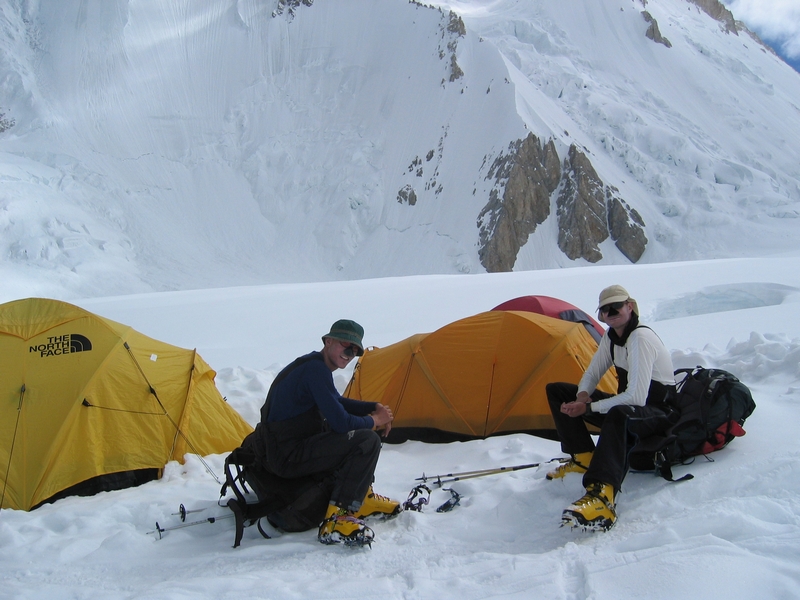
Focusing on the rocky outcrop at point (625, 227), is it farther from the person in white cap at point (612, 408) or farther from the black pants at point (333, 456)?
the black pants at point (333, 456)

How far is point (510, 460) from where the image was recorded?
5.21 metres

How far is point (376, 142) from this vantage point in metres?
50.7

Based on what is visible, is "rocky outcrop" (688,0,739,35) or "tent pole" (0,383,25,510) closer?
"tent pole" (0,383,25,510)

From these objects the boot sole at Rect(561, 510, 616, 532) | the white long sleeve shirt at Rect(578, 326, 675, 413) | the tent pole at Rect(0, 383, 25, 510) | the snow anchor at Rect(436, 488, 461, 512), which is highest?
the white long sleeve shirt at Rect(578, 326, 675, 413)

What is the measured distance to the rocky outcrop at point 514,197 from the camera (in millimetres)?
44656

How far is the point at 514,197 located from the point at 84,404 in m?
43.0

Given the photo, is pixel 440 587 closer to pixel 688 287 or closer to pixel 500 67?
pixel 688 287

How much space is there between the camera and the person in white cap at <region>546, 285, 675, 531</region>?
3.53 metres

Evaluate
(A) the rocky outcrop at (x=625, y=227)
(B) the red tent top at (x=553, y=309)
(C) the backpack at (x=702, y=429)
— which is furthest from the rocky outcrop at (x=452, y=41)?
(C) the backpack at (x=702, y=429)

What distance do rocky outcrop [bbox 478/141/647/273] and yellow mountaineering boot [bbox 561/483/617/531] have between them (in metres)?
→ 41.0

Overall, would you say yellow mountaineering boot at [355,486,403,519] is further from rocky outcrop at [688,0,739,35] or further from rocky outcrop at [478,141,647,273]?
rocky outcrop at [688,0,739,35]

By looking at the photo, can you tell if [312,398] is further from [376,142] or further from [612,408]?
[376,142]

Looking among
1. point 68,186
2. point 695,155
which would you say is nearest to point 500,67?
point 695,155

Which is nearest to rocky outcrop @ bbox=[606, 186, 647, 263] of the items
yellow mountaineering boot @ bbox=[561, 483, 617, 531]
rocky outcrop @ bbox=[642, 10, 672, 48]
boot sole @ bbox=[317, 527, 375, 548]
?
rocky outcrop @ bbox=[642, 10, 672, 48]
